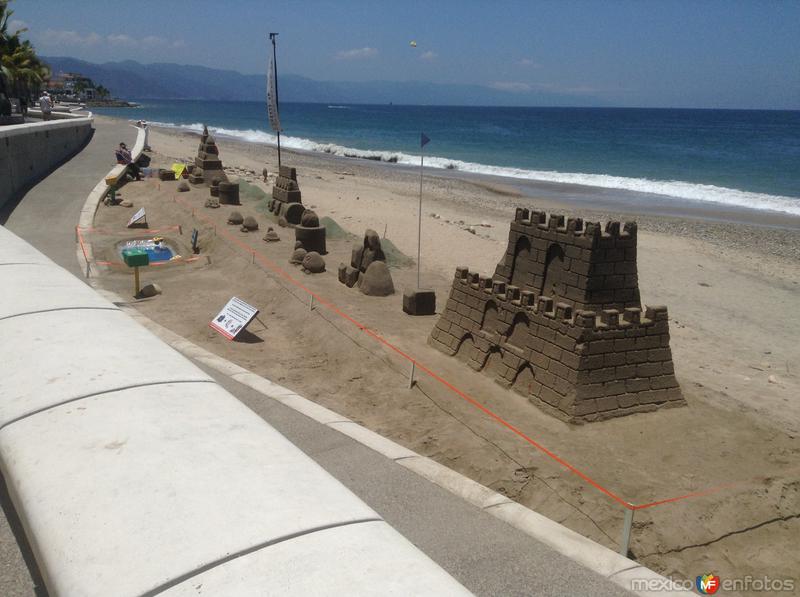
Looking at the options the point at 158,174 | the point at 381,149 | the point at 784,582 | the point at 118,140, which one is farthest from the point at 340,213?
the point at 381,149

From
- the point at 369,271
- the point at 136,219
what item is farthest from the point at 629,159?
the point at 369,271

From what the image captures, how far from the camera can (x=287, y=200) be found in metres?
18.4

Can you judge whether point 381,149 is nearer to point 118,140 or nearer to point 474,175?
point 474,175

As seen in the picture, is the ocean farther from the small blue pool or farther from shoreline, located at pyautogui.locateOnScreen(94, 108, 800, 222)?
the small blue pool

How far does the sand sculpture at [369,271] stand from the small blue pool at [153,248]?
4622 millimetres

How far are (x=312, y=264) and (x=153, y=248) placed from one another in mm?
4381

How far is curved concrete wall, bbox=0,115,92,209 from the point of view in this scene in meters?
16.3

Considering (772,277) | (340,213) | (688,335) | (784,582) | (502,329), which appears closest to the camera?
(784,582)

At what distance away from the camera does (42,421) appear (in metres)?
2.53

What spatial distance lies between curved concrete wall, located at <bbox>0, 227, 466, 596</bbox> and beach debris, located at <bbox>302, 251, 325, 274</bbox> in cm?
1044

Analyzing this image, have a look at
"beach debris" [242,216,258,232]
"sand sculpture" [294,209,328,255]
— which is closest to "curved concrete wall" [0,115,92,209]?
"beach debris" [242,216,258,232]

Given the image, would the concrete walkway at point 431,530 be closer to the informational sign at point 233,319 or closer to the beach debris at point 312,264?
the informational sign at point 233,319

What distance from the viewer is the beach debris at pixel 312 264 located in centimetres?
1363

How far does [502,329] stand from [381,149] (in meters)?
52.1
